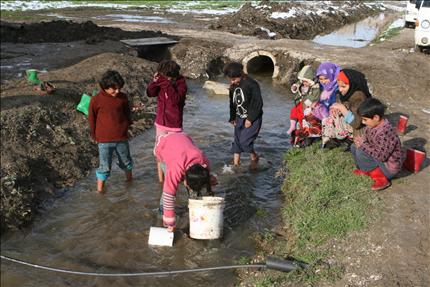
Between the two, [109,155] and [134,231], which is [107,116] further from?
[134,231]

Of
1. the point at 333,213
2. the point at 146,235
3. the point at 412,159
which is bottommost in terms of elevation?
the point at 146,235

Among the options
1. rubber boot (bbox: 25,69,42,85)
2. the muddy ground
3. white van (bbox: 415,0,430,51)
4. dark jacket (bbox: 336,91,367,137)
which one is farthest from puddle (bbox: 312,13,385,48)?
rubber boot (bbox: 25,69,42,85)

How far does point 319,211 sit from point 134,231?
6.87ft

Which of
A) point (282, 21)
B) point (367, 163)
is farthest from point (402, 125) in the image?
point (282, 21)

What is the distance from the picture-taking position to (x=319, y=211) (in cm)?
474

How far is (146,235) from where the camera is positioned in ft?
16.1

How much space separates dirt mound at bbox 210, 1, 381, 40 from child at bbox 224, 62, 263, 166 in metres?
13.4

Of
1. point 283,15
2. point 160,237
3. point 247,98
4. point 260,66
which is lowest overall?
point 160,237

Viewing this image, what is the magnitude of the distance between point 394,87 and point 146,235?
7186mm

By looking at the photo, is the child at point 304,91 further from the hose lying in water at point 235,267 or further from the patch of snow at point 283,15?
the patch of snow at point 283,15

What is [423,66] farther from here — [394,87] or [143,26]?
[143,26]

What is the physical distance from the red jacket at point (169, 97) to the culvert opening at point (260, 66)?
862 centimetres

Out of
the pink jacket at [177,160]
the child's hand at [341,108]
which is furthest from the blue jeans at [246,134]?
the pink jacket at [177,160]

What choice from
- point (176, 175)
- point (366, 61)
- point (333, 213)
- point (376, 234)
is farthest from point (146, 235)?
point (366, 61)
